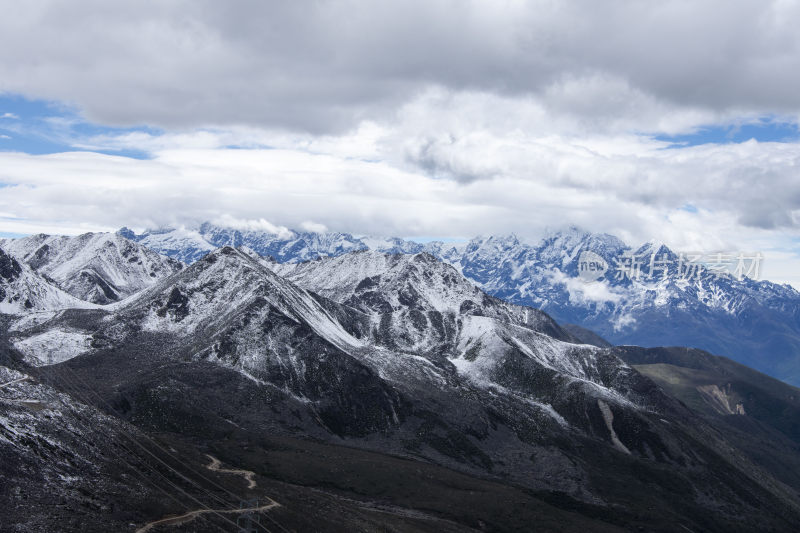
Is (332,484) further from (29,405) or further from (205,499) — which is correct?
(29,405)

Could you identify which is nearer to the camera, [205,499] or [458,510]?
[205,499]

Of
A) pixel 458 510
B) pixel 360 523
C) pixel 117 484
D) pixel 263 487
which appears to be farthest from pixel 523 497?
pixel 117 484

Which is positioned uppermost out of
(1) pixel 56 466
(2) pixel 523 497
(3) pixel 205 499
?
(1) pixel 56 466

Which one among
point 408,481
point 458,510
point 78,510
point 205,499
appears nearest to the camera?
point 78,510

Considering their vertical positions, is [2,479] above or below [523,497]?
above

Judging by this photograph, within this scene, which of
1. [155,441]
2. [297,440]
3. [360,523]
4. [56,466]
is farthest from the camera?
[297,440]

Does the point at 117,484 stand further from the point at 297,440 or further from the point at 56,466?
the point at 297,440

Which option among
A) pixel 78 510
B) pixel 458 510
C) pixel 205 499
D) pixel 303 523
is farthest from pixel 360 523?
pixel 78 510

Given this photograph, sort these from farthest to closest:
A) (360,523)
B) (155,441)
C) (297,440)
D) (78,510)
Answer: (297,440) → (155,441) → (360,523) → (78,510)

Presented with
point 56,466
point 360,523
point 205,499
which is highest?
point 56,466
